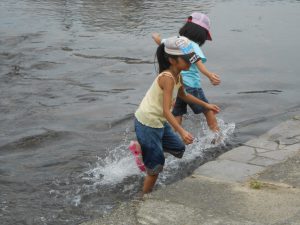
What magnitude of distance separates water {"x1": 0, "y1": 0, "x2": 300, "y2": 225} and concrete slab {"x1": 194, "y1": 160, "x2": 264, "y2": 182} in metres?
0.40

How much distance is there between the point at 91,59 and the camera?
10.3 metres

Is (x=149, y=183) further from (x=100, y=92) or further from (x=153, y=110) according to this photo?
(x=100, y=92)

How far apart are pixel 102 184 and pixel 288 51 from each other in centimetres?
638

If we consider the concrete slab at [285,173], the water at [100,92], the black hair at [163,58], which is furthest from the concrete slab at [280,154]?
the black hair at [163,58]

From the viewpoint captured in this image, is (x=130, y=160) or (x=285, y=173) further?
(x=130, y=160)

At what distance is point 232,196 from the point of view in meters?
4.46

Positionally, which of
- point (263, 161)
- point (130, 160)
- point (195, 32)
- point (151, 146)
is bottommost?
point (130, 160)

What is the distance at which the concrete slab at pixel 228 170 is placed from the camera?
4.97 meters

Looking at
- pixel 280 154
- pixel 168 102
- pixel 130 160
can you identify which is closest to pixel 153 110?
pixel 168 102

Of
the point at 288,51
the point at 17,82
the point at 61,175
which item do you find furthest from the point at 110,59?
the point at 61,175

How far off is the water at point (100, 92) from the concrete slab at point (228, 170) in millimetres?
395

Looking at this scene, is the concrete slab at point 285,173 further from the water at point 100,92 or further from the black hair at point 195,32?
the black hair at point 195,32

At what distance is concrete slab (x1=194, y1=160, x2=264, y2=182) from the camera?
4969mm

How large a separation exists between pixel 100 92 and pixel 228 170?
366 cm
